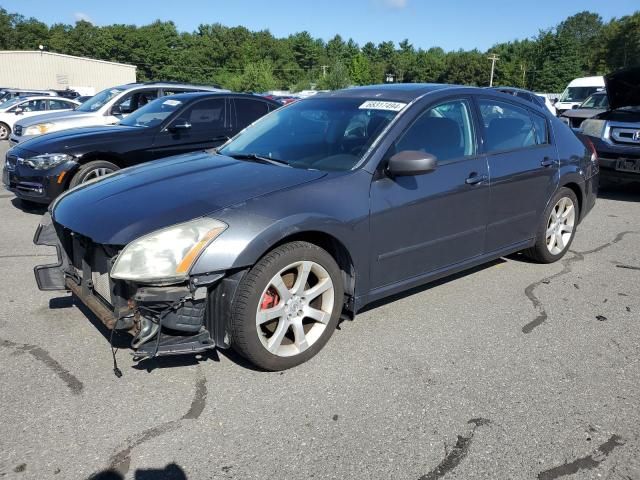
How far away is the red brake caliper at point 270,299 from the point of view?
302cm

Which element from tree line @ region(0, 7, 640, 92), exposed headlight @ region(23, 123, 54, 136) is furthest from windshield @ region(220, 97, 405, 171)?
tree line @ region(0, 7, 640, 92)

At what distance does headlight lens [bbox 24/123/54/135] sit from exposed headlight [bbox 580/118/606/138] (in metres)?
9.35

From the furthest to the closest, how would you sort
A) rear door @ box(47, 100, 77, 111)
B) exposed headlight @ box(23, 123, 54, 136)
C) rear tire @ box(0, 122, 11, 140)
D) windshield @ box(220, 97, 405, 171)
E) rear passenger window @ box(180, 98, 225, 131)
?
rear door @ box(47, 100, 77, 111) < rear tire @ box(0, 122, 11, 140) < exposed headlight @ box(23, 123, 54, 136) < rear passenger window @ box(180, 98, 225, 131) < windshield @ box(220, 97, 405, 171)

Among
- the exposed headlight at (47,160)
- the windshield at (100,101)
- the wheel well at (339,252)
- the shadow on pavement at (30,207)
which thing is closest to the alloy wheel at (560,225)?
the wheel well at (339,252)

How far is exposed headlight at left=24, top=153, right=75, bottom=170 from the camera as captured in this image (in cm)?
644

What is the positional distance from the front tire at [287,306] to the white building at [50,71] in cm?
5671

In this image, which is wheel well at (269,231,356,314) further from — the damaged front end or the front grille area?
the front grille area

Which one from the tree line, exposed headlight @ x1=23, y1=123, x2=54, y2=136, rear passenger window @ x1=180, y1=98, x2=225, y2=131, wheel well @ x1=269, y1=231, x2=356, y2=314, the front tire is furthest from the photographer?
the tree line

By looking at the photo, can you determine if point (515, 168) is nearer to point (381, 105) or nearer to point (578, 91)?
point (381, 105)

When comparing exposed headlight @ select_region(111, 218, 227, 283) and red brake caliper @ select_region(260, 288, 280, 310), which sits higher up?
exposed headlight @ select_region(111, 218, 227, 283)

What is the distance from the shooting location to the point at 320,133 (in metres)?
3.88

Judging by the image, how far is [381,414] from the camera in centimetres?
272

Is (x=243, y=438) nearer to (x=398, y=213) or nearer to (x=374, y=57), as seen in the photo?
(x=398, y=213)

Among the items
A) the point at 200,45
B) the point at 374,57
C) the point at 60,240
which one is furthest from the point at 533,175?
the point at 374,57
